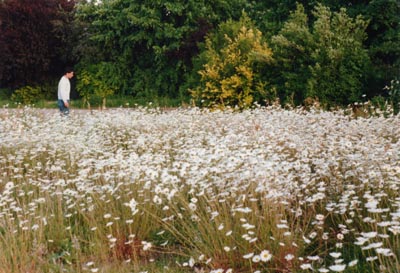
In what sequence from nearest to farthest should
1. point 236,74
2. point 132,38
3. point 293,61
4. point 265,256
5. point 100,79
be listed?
point 265,256
point 293,61
point 236,74
point 132,38
point 100,79

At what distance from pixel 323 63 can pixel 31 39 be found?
49.2 feet

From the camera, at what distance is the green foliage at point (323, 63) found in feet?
39.7

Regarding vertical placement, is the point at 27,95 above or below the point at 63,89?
below

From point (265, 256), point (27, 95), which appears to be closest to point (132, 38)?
point (27, 95)

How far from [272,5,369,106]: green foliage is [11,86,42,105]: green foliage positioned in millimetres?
14145

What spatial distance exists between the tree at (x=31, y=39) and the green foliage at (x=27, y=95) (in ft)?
0.99

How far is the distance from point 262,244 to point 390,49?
13552mm

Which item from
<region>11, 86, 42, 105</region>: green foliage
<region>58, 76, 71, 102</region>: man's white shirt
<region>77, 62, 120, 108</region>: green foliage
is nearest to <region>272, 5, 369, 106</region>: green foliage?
<region>58, 76, 71, 102</region>: man's white shirt

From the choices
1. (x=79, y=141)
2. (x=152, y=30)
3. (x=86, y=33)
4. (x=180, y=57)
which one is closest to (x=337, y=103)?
(x=79, y=141)

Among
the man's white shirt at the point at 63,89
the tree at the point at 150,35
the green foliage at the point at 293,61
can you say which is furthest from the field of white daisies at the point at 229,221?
the tree at the point at 150,35

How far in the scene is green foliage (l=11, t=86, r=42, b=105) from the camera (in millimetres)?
22859

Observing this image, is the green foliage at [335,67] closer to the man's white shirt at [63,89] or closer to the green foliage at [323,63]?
the green foliage at [323,63]

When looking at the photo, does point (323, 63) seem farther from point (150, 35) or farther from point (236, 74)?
point (150, 35)

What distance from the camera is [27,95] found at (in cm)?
2306
